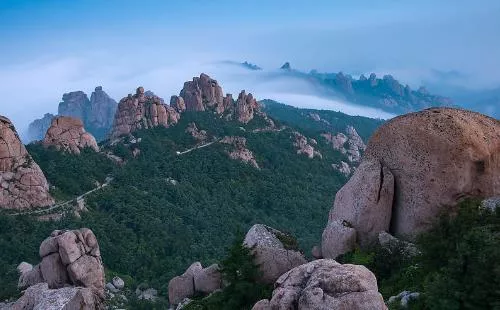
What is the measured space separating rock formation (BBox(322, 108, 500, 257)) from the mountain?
33.1 metres

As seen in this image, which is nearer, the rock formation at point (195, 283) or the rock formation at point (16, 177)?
the rock formation at point (195, 283)

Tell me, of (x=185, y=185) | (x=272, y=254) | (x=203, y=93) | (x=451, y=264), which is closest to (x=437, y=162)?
(x=272, y=254)

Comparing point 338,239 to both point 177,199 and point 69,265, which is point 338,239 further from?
point 177,199

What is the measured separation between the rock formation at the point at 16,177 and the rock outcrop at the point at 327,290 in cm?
6874

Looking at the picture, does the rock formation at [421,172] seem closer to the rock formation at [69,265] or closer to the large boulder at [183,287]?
the large boulder at [183,287]

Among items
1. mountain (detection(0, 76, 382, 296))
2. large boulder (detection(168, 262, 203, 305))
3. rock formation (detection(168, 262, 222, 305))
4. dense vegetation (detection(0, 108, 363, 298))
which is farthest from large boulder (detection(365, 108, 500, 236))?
mountain (detection(0, 76, 382, 296))

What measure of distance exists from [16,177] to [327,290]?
7251cm

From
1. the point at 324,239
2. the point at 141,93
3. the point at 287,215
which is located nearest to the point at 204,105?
the point at 141,93

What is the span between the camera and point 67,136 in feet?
354

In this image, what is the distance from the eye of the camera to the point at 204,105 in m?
159

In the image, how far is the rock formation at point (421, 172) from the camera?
29766 mm

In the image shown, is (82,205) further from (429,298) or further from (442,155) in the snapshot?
(429,298)

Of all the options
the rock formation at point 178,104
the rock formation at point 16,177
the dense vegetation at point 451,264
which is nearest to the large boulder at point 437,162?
the dense vegetation at point 451,264

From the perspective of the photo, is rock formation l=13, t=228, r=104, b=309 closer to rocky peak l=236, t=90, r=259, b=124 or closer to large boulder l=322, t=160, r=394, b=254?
large boulder l=322, t=160, r=394, b=254
